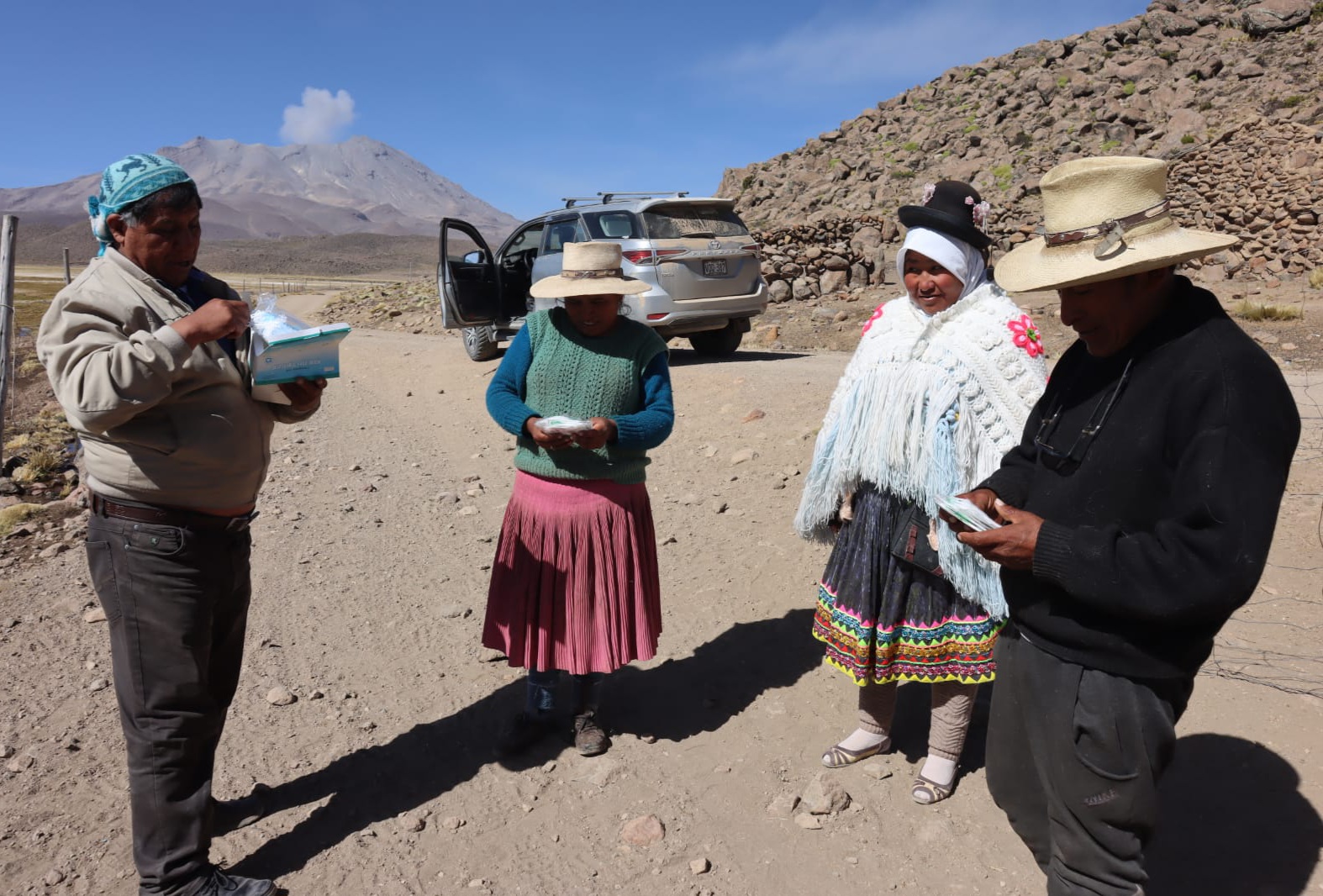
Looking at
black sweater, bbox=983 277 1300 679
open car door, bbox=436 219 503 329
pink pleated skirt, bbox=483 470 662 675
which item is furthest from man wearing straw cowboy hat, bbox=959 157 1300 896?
open car door, bbox=436 219 503 329

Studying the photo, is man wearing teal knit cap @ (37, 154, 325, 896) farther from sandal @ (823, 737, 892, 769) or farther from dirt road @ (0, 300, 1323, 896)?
sandal @ (823, 737, 892, 769)

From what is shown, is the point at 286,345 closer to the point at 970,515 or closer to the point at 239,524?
the point at 239,524

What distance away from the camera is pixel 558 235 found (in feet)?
38.1

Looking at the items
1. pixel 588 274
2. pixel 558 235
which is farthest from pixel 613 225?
pixel 588 274

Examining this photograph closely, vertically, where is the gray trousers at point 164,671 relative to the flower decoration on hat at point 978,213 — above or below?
below

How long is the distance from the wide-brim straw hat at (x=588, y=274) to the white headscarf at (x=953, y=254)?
3.13 ft

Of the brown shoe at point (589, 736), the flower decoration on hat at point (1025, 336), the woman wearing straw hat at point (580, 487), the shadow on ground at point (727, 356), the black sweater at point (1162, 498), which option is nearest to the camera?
the black sweater at point (1162, 498)

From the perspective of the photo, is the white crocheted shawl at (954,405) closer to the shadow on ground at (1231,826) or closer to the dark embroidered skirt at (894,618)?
the dark embroidered skirt at (894,618)

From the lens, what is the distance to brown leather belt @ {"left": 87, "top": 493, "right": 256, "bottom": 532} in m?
2.36

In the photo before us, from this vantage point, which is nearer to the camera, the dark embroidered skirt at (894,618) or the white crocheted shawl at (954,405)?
the white crocheted shawl at (954,405)

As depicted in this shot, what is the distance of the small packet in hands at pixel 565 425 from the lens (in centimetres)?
299

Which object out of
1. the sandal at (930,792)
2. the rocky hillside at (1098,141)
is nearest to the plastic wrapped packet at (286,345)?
the sandal at (930,792)

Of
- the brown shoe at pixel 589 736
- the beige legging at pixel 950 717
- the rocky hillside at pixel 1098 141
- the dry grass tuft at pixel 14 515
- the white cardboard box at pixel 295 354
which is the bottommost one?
the dry grass tuft at pixel 14 515

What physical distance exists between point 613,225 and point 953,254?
8.36m
